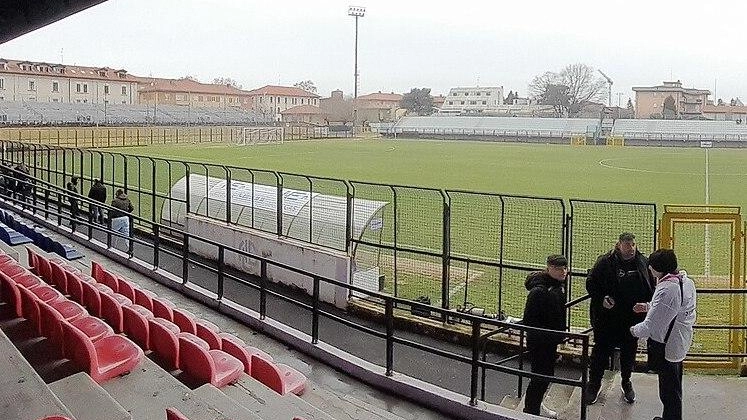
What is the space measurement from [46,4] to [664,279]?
177 inches

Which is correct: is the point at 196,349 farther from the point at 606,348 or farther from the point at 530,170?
the point at 530,170

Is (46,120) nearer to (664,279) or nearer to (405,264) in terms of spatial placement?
(405,264)

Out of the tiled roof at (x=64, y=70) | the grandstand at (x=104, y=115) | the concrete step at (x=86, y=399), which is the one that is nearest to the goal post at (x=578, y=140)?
the grandstand at (x=104, y=115)

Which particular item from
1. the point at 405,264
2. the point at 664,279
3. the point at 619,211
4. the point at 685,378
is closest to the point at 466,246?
the point at 405,264

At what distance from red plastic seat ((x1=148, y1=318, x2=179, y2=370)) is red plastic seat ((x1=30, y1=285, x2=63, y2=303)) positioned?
1.08 m

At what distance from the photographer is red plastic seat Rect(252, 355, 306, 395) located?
5.12 metres

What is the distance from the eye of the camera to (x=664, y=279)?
502 centimetres

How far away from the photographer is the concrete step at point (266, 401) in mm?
4484

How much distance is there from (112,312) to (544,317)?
3384mm

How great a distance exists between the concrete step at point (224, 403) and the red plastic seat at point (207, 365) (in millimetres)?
240

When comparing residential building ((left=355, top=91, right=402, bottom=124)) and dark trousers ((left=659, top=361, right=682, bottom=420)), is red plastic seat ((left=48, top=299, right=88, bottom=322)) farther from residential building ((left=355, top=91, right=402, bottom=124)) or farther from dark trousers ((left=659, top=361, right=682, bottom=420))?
residential building ((left=355, top=91, right=402, bottom=124))

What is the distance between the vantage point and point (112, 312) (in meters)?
5.66

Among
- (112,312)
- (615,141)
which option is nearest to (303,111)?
(615,141)

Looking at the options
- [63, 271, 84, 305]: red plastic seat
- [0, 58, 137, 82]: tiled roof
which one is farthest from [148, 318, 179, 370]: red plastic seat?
[0, 58, 137, 82]: tiled roof
